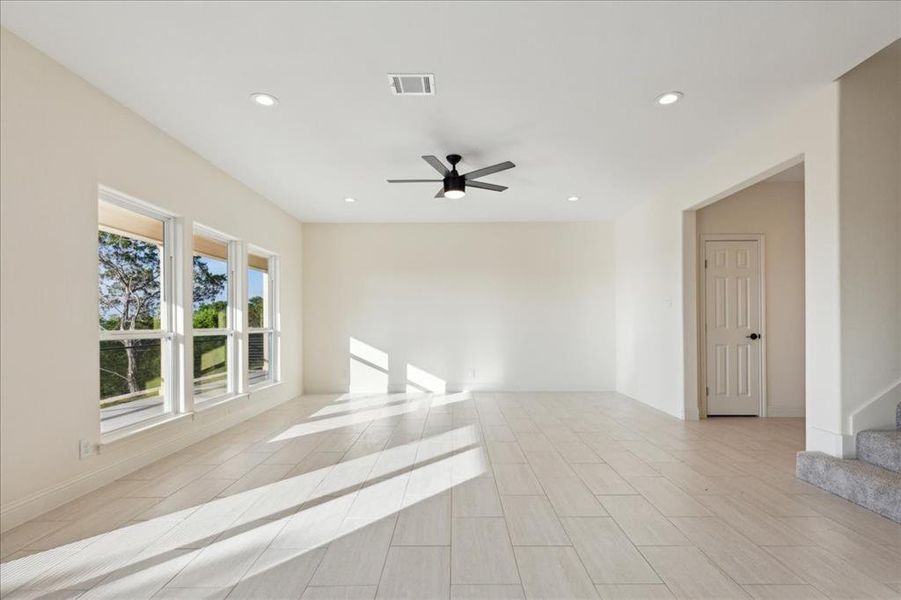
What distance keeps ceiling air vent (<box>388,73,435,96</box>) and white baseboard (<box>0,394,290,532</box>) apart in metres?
3.39

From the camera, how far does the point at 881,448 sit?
274 centimetres

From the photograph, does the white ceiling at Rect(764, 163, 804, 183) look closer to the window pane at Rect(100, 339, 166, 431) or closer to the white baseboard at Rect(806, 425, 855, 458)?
the white baseboard at Rect(806, 425, 855, 458)

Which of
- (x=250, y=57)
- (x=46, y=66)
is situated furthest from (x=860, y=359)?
(x=46, y=66)

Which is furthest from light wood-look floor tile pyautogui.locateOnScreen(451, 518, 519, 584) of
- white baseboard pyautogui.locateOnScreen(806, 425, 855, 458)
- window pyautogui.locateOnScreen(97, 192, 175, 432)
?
window pyautogui.locateOnScreen(97, 192, 175, 432)

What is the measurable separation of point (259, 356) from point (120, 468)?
8.82ft

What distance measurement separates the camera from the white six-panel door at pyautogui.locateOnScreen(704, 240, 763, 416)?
521 centimetres

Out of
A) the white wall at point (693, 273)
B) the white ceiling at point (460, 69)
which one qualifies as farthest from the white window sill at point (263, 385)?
the white wall at point (693, 273)

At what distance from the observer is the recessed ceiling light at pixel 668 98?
3.08m

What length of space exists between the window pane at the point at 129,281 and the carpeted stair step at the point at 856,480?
17.3ft

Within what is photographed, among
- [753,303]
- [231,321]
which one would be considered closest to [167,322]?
[231,321]

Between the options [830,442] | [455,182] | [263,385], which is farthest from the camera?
[263,385]

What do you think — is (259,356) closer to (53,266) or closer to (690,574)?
(53,266)

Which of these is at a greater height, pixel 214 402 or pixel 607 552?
pixel 214 402

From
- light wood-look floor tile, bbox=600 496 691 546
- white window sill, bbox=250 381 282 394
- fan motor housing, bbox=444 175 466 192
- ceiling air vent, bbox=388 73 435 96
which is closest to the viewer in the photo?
light wood-look floor tile, bbox=600 496 691 546
